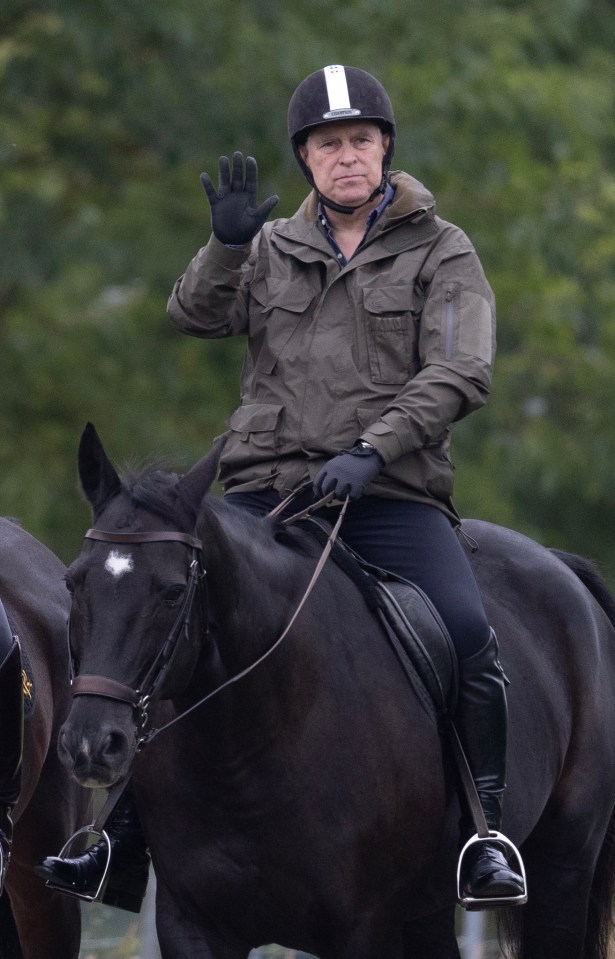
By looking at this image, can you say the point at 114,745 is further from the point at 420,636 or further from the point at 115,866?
the point at 420,636

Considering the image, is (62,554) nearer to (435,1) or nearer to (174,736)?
(435,1)

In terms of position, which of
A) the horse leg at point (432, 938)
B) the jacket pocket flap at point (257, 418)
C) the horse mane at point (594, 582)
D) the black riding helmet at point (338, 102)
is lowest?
the horse leg at point (432, 938)

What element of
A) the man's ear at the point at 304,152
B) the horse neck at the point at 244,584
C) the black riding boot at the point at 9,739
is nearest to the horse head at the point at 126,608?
the horse neck at the point at 244,584

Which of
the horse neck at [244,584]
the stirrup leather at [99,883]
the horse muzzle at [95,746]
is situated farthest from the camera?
the stirrup leather at [99,883]

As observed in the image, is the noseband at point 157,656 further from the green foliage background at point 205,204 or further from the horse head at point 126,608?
the green foliage background at point 205,204

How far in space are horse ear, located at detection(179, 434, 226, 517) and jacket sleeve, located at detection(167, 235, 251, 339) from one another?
83 centimetres

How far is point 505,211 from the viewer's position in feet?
50.0

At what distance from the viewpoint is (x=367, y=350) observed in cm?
561

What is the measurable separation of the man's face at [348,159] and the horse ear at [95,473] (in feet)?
4.48

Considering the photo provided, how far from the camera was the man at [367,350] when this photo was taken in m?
5.54

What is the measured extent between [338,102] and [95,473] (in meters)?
1.58

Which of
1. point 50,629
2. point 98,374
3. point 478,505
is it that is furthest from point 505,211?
point 50,629

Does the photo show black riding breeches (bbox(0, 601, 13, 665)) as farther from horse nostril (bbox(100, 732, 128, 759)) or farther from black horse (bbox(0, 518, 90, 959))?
horse nostril (bbox(100, 732, 128, 759))

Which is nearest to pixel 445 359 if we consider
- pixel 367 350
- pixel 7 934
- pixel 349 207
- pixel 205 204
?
pixel 367 350
